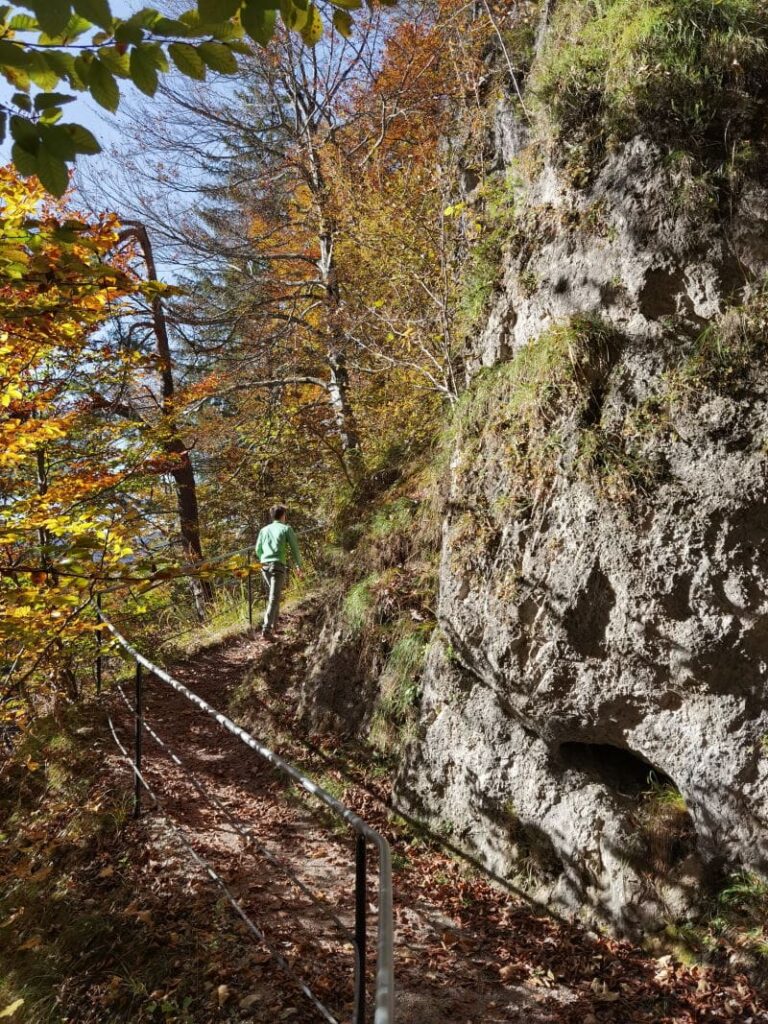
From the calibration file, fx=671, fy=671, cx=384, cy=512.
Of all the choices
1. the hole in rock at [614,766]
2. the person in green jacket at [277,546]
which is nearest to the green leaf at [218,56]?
the hole in rock at [614,766]

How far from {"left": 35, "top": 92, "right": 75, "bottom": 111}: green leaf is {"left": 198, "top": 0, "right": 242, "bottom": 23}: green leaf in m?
0.39

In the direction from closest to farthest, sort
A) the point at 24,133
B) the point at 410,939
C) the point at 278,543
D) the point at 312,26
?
the point at 24,133 → the point at 312,26 → the point at 410,939 → the point at 278,543

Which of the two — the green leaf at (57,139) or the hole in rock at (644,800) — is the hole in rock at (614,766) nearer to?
the hole in rock at (644,800)

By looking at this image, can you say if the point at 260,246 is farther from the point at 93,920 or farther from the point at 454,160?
the point at 93,920

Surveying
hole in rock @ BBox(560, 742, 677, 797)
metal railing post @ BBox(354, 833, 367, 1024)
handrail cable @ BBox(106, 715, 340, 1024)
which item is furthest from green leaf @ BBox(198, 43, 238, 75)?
hole in rock @ BBox(560, 742, 677, 797)

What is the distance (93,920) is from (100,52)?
5260mm

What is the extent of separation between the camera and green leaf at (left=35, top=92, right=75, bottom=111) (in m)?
1.64

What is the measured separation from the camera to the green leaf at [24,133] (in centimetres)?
171

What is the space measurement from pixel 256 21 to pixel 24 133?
0.66 meters

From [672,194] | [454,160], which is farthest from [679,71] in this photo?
[454,160]

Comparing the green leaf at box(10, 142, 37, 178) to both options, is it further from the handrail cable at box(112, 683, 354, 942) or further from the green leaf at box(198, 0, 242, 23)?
the handrail cable at box(112, 683, 354, 942)

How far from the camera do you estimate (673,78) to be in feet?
17.0

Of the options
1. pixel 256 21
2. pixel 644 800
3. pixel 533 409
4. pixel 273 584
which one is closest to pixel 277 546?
pixel 273 584

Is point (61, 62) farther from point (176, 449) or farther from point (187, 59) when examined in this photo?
point (176, 449)
